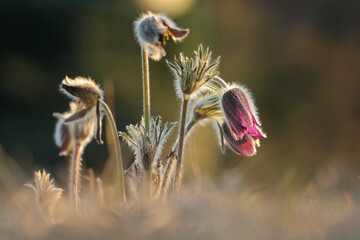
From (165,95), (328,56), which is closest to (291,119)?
(328,56)

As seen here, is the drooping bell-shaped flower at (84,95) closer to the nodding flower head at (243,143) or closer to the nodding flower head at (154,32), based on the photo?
the nodding flower head at (154,32)

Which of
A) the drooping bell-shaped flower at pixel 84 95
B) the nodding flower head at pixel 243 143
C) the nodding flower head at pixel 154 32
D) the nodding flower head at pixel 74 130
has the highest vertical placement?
the nodding flower head at pixel 154 32

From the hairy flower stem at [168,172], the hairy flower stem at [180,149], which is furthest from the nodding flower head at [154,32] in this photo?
the hairy flower stem at [168,172]

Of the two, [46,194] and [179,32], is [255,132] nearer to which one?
[179,32]

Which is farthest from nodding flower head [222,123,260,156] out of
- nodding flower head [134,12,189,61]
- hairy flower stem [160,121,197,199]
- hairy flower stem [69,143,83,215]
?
Answer: hairy flower stem [69,143,83,215]

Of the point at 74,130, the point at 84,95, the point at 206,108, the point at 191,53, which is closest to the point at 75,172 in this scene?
the point at 74,130

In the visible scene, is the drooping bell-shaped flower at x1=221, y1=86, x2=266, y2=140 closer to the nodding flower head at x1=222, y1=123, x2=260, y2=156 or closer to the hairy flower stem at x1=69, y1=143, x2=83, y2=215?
the nodding flower head at x1=222, y1=123, x2=260, y2=156
